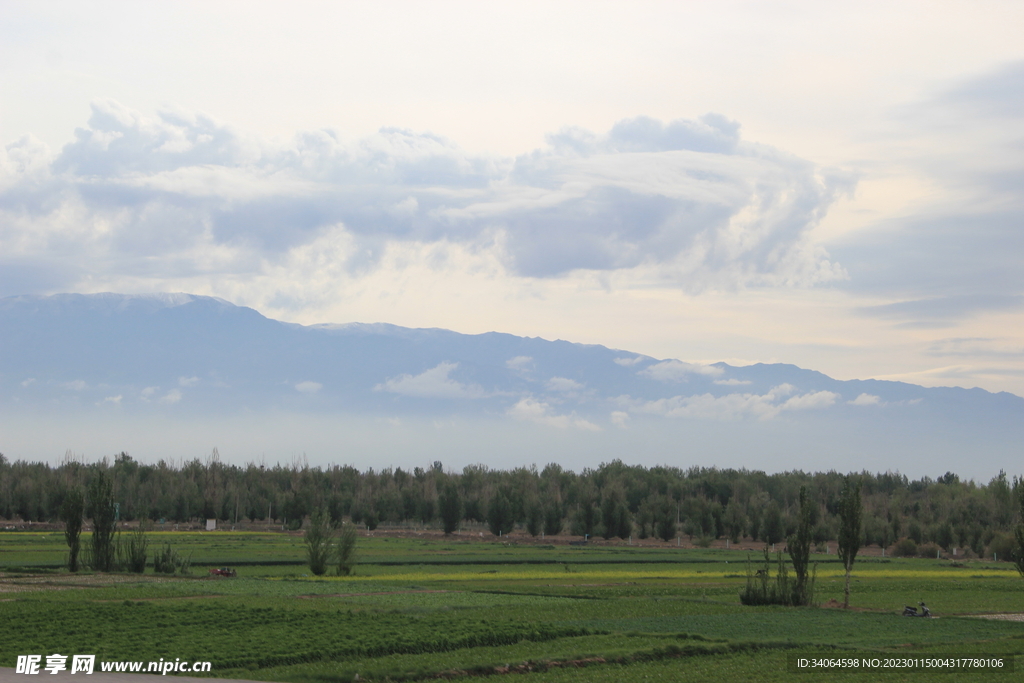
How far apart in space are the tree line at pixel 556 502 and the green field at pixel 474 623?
6851 cm

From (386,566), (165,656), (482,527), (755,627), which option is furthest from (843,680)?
(482,527)

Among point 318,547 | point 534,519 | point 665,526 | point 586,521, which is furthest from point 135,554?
point 665,526

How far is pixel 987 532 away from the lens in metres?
130

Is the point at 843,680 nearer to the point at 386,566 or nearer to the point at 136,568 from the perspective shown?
the point at 136,568

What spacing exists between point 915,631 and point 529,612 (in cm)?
1465

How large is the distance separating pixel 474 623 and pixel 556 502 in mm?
117438

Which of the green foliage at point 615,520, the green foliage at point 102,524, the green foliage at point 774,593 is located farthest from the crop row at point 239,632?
the green foliage at point 615,520

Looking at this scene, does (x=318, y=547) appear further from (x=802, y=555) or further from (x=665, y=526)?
(x=665, y=526)

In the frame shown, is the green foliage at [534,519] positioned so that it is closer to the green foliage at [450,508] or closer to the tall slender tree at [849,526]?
the green foliage at [450,508]

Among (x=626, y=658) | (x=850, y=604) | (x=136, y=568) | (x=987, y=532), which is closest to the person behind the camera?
(x=626, y=658)

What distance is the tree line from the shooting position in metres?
136

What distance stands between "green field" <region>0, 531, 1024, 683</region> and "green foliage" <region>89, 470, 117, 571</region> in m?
3.06

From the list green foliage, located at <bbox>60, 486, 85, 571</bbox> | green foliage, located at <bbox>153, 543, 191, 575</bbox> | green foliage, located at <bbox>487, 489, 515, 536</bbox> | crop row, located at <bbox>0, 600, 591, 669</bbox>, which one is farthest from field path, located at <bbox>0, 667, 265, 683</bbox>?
green foliage, located at <bbox>487, 489, 515, 536</bbox>

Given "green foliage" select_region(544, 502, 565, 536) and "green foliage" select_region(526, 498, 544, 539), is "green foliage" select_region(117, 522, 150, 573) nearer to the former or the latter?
"green foliage" select_region(544, 502, 565, 536)
